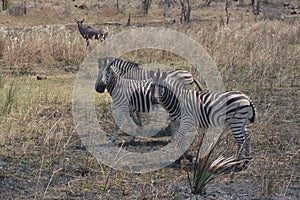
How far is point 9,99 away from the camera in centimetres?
853

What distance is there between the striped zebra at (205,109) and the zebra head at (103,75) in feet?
2.49

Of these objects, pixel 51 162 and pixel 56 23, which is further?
pixel 56 23

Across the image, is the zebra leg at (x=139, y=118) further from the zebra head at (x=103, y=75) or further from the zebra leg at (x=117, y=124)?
the zebra head at (x=103, y=75)

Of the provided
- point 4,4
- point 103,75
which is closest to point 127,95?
point 103,75

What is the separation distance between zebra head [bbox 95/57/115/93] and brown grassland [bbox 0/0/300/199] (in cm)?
77

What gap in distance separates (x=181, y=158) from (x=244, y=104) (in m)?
1.05

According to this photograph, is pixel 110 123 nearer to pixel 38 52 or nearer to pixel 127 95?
pixel 127 95

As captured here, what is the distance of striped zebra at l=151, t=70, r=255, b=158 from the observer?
6375 millimetres

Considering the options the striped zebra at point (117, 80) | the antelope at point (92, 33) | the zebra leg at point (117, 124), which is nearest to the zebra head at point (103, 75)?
the striped zebra at point (117, 80)

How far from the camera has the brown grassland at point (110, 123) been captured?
5.70 m

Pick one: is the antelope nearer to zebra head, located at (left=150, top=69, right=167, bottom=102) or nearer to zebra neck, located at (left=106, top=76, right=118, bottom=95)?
zebra neck, located at (left=106, top=76, right=118, bottom=95)

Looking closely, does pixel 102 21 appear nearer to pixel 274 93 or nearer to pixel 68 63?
pixel 68 63

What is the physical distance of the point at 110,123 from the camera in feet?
27.5

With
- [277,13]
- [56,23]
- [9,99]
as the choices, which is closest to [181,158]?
[9,99]
